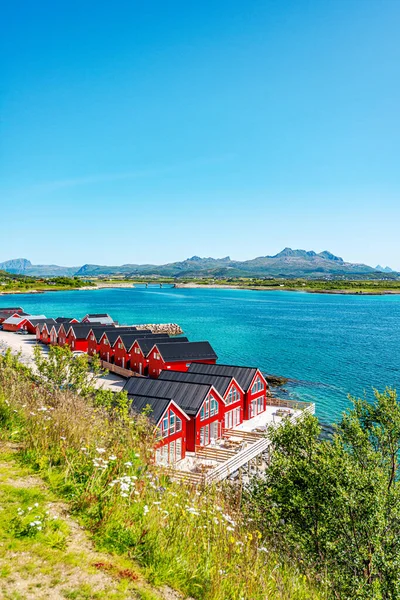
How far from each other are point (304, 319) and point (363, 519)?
111842 mm

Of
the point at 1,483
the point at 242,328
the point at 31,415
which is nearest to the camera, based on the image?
the point at 1,483

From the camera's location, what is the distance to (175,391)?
29.5 meters

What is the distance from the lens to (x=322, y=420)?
124 ft

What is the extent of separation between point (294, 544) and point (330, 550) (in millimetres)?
1060

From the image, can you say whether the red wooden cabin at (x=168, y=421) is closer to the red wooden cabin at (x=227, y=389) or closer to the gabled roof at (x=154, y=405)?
the gabled roof at (x=154, y=405)

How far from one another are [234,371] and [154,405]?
44.7 feet

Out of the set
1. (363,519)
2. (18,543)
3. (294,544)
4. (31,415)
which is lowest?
(294,544)

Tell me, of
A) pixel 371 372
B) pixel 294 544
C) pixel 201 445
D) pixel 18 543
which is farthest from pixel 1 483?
pixel 371 372

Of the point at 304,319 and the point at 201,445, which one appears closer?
the point at 201,445

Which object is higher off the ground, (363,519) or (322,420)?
(363,519)

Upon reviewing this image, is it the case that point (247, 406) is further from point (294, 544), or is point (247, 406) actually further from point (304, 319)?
point (304, 319)

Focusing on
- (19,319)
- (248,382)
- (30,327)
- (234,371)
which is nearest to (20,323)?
(19,319)

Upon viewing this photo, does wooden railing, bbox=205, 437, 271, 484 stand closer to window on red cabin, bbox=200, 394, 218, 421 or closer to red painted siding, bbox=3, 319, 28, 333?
window on red cabin, bbox=200, 394, 218, 421

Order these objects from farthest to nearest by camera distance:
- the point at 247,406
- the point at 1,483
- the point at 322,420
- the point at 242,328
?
1. the point at 242,328
2. the point at 322,420
3. the point at 247,406
4. the point at 1,483
